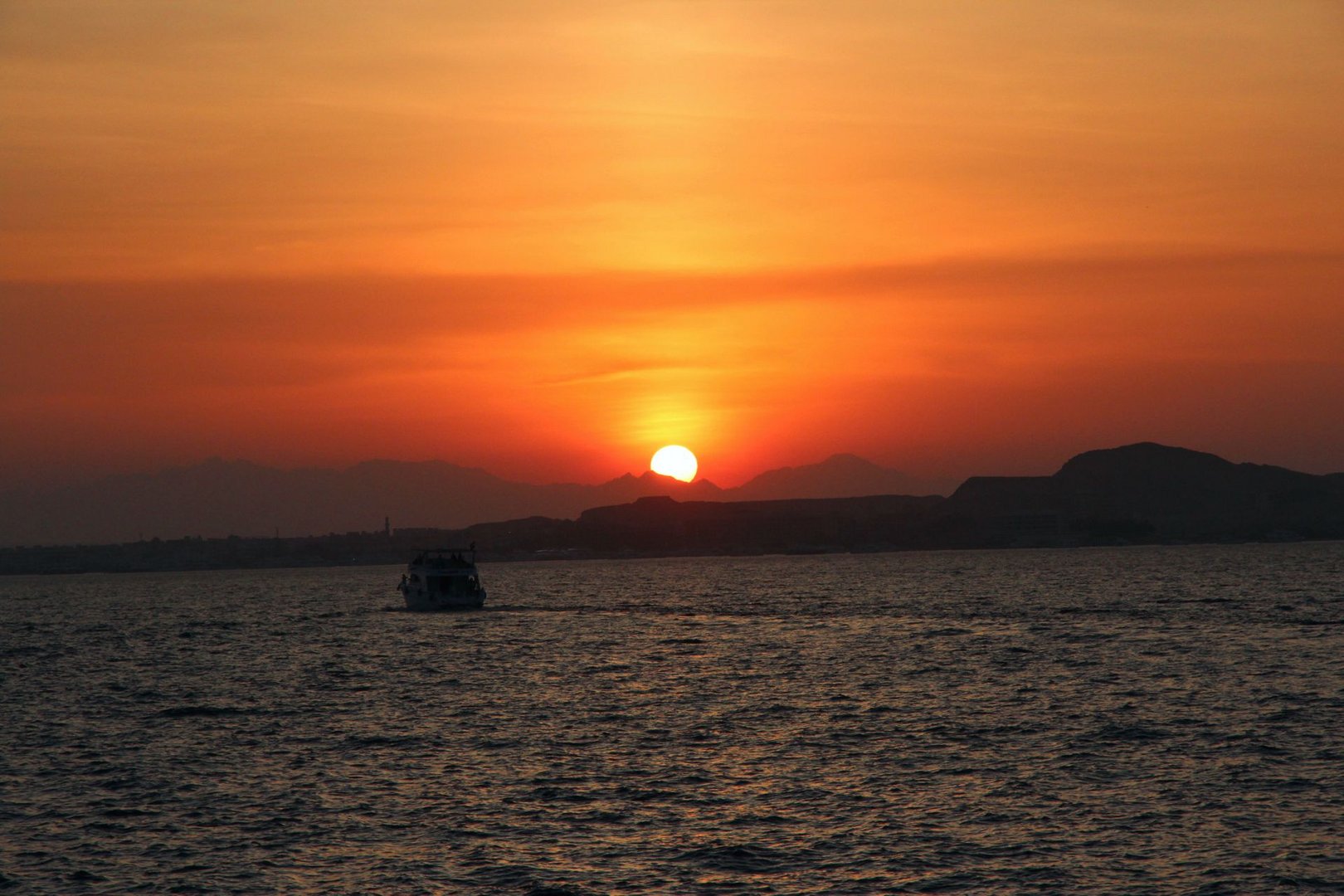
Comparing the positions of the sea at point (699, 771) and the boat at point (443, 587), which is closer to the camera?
the sea at point (699, 771)

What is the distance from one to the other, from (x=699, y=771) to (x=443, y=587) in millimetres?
131093

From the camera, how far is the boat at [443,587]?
181375 mm

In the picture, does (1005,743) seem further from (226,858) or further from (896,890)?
(226,858)

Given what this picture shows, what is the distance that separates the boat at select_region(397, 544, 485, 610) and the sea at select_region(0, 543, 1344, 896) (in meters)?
64.9

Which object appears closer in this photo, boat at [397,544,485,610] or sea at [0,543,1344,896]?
sea at [0,543,1344,896]

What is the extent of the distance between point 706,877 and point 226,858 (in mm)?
15093

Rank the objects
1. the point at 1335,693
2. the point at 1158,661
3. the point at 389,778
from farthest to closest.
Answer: the point at 1158,661 < the point at 1335,693 < the point at 389,778

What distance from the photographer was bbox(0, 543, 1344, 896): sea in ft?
131

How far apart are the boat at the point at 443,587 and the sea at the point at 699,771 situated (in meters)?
64.9

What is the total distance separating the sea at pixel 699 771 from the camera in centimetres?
3984

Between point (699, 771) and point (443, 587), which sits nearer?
point (699, 771)

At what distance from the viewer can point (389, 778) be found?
5506cm

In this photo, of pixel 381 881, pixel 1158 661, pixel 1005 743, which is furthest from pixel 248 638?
pixel 381 881

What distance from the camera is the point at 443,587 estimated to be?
598 ft
